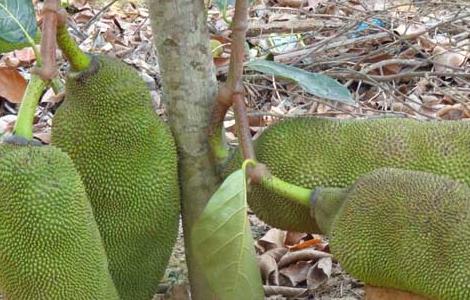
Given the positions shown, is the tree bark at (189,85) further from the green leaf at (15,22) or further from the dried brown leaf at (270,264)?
the dried brown leaf at (270,264)

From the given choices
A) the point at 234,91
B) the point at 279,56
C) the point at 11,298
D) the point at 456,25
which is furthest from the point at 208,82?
the point at 456,25

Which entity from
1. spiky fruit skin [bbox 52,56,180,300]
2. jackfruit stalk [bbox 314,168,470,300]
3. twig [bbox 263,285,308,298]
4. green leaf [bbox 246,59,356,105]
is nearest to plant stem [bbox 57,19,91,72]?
spiky fruit skin [bbox 52,56,180,300]

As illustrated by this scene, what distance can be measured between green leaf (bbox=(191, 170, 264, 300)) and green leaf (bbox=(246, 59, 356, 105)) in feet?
0.56

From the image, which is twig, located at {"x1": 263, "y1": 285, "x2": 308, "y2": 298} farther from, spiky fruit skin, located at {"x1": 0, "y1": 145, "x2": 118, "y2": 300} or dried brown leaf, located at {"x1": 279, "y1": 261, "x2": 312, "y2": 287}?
spiky fruit skin, located at {"x1": 0, "y1": 145, "x2": 118, "y2": 300}

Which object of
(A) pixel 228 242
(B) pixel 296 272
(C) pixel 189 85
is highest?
(C) pixel 189 85

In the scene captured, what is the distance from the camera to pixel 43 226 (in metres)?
1.05

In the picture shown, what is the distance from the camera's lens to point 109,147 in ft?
3.96

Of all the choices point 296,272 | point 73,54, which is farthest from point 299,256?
point 73,54

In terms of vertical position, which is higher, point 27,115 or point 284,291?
point 27,115

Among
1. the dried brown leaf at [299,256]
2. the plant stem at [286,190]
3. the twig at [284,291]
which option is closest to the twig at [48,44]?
the plant stem at [286,190]

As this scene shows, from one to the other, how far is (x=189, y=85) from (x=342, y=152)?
0.24 meters

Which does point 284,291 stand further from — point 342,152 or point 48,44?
point 48,44

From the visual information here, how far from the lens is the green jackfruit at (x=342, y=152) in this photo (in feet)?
3.87

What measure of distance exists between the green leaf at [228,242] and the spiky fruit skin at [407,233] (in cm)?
11
